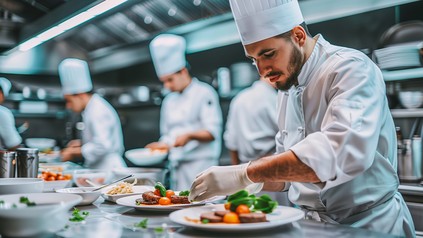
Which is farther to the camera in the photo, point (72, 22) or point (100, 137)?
point (100, 137)

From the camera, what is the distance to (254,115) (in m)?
3.51

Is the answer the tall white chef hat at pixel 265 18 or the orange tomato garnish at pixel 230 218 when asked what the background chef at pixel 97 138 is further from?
the orange tomato garnish at pixel 230 218

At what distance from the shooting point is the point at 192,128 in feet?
13.0

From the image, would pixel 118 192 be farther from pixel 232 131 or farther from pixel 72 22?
pixel 232 131

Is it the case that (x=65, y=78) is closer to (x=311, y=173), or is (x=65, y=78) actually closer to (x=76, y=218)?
(x=76, y=218)

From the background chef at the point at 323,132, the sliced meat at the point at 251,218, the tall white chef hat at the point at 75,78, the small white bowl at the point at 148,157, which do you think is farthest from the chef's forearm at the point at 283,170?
the tall white chef hat at the point at 75,78

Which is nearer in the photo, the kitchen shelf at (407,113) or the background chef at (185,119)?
the kitchen shelf at (407,113)

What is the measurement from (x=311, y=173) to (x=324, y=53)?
559mm

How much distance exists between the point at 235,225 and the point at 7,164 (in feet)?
4.26

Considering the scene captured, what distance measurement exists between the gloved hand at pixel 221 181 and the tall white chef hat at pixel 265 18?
20.8 inches

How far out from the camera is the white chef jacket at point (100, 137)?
164 inches

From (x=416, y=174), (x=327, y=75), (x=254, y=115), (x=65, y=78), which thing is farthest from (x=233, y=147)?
(x=327, y=75)

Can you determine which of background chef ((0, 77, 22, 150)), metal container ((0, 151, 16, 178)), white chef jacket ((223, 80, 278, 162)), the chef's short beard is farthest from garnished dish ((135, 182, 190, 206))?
white chef jacket ((223, 80, 278, 162))

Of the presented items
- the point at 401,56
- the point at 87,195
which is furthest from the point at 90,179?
the point at 401,56
